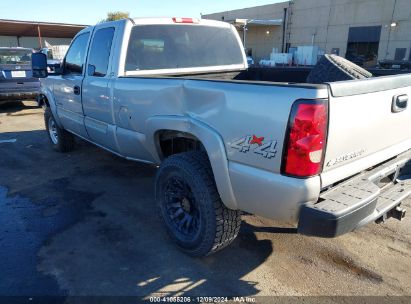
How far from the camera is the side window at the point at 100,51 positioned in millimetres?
4043

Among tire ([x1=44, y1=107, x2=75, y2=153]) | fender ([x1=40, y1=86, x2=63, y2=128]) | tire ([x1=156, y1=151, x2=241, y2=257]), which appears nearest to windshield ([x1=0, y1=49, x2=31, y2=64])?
tire ([x1=44, y1=107, x2=75, y2=153])

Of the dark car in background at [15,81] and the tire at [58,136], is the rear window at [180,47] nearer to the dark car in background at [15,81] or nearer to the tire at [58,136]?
the tire at [58,136]

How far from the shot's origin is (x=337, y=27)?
1336 inches

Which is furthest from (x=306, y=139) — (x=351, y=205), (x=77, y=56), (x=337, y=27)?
(x=337, y=27)

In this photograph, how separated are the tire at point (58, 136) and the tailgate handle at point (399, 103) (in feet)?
16.7

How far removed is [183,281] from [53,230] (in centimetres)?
157

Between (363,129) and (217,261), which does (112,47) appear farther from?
(363,129)

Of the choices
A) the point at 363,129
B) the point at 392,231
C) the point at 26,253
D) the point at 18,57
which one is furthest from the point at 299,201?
the point at 18,57

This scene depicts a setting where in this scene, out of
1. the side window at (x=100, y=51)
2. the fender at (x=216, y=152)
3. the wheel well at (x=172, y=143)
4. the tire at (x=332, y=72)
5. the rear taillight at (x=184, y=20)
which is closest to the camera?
the fender at (x=216, y=152)

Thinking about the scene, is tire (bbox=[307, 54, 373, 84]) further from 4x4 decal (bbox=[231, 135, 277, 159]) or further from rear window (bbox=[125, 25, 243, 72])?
rear window (bbox=[125, 25, 243, 72])

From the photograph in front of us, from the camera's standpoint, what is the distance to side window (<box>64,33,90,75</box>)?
15.5ft

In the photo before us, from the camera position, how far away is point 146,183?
4770mm

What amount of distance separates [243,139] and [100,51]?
2.68 m

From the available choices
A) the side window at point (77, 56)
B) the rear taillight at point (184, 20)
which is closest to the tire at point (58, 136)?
the side window at point (77, 56)
